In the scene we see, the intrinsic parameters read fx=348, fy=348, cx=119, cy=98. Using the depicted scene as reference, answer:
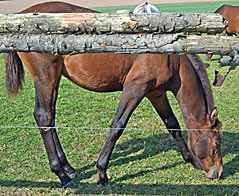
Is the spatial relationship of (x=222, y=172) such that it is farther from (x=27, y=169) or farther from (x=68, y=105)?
(x=68, y=105)

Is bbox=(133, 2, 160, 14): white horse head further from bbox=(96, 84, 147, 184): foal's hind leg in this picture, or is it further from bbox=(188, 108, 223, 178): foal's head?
bbox=(188, 108, 223, 178): foal's head

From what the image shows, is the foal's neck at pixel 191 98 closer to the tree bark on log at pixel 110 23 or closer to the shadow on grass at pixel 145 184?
the shadow on grass at pixel 145 184

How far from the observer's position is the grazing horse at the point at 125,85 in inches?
166

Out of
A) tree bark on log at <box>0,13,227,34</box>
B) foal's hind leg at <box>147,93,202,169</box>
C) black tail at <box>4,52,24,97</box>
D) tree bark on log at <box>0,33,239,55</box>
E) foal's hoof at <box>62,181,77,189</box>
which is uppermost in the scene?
tree bark on log at <box>0,13,227,34</box>

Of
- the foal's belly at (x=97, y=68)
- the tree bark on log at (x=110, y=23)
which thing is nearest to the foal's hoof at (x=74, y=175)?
the foal's belly at (x=97, y=68)

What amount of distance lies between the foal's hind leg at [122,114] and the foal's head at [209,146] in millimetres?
850

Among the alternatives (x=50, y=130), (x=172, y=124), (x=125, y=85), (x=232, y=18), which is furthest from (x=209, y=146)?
(x=232, y=18)

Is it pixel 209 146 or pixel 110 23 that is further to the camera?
pixel 209 146

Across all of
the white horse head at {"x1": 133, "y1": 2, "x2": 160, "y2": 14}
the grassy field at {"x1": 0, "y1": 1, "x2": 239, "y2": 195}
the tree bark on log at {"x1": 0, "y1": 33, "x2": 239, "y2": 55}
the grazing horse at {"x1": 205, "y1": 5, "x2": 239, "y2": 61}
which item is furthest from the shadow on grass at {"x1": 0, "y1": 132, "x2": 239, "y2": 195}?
the grazing horse at {"x1": 205, "y1": 5, "x2": 239, "y2": 61}

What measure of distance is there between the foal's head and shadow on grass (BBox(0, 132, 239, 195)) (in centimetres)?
22

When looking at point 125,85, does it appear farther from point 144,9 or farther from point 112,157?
point 144,9

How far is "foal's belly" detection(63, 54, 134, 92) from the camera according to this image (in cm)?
434

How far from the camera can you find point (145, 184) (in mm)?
4293

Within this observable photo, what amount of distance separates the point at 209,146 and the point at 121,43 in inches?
92.3
